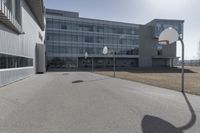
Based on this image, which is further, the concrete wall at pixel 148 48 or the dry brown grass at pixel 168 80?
the concrete wall at pixel 148 48

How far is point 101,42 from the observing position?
63156 mm

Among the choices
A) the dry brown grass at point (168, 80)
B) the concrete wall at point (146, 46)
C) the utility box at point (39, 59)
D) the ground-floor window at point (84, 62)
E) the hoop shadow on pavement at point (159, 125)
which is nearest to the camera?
the hoop shadow on pavement at point (159, 125)

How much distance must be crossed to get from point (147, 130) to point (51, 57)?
5363 cm

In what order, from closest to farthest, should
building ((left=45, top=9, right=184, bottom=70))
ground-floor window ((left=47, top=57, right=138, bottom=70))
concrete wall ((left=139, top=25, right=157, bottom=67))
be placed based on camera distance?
1. ground-floor window ((left=47, top=57, right=138, bottom=70))
2. building ((left=45, top=9, right=184, bottom=70))
3. concrete wall ((left=139, top=25, right=157, bottom=67))

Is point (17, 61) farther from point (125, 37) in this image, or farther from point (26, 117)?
point (125, 37)

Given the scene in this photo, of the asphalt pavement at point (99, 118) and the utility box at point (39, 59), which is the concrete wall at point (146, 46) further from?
the asphalt pavement at point (99, 118)

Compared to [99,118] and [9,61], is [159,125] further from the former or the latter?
[9,61]

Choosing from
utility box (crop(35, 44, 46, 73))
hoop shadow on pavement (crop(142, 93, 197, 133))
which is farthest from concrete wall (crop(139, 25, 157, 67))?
hoop shadow on pavement (crop(142, 93, 197, 133))

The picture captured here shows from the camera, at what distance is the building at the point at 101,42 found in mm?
56697

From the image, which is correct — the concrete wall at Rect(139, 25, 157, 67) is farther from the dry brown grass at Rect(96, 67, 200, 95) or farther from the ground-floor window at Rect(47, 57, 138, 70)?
the dry brown grass at Rect(96, 67, 200, 95)

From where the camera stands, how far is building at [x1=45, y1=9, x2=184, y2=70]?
56.7m

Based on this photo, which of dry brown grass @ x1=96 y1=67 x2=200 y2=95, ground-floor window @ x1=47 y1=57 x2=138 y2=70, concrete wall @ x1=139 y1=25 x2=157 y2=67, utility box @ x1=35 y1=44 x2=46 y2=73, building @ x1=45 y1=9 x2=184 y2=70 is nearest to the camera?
dry brown grass @ x1=96 y1=67 x2=200 y2=95

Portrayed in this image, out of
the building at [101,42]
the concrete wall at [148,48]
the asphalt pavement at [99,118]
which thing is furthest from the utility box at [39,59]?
the concrete wall at [148,48]

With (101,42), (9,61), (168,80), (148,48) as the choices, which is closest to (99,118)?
(9,61)
